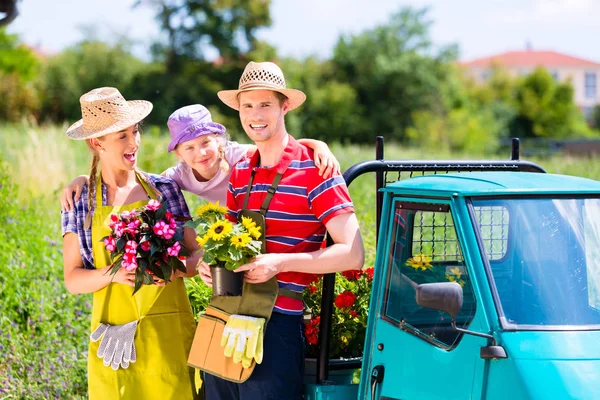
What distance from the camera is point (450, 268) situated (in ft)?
11.4

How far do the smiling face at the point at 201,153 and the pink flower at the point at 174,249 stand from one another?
0.67 m

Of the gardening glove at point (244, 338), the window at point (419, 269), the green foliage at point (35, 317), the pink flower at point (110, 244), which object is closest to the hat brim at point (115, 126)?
the pink flower at point (110, 244)

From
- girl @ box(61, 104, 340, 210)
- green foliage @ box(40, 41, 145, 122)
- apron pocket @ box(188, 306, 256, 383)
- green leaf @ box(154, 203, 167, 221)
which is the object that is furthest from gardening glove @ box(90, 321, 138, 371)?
green foliage @ box(40, 41, 145, 122)

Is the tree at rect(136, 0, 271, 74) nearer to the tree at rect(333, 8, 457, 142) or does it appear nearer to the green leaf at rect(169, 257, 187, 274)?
the tree at rect(333, 8, 457, 142)

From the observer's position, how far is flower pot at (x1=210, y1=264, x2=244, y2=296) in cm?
365

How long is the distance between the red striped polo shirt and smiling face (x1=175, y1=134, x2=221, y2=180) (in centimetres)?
73

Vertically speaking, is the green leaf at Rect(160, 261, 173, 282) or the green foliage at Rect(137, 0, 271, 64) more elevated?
the green foliage at Rect(137, 0, 271, 64)

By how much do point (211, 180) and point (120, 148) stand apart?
567 mm

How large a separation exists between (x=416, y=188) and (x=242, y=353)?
1003 millimetres

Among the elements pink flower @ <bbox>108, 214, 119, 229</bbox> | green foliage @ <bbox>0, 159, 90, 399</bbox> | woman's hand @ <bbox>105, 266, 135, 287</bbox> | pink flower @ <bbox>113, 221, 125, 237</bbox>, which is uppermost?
pink flower @ <bbox>108, 214, 119, 229</bbox>

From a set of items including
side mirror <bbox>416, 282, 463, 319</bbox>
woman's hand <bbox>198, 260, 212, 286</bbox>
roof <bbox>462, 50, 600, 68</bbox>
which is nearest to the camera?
side mirror <bbox>416, 282, 463, 319</bbox>

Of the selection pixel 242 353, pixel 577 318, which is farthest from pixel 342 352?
pixel 577 318

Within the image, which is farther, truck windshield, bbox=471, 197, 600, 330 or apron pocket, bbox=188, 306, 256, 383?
apron pocket, bbox=188, 306, 256, 383

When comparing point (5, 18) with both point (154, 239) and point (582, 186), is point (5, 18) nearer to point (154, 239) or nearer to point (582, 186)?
point (154, 239)
